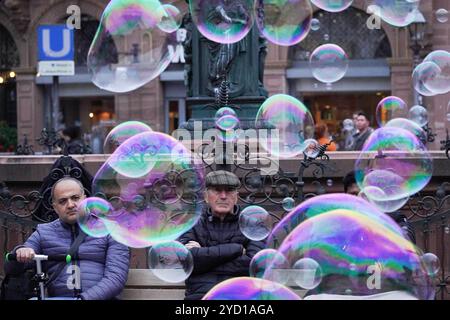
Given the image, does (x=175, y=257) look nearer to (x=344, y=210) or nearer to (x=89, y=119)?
(x=344, y=210)

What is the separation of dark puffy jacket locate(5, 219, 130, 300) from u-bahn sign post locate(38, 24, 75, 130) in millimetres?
8262

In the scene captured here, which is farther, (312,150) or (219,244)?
(312,150)

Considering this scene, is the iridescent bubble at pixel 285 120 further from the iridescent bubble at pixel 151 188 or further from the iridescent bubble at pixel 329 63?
the iridescent bubble at pixel 151 188

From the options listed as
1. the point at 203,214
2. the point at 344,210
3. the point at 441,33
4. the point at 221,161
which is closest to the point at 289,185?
the point at 221,161

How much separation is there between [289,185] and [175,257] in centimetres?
198

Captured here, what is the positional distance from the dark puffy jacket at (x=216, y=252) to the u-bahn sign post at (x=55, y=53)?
849 cm

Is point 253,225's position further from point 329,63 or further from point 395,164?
point 329,63

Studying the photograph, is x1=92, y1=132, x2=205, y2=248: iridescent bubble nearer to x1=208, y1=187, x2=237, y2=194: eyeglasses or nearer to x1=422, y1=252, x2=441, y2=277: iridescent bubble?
x1=208, y1=187, x2=237, y2=194: eyeglasses

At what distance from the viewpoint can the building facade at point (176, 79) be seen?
68.2ft

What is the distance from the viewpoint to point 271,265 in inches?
201

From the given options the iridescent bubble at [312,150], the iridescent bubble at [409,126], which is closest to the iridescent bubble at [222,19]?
the iridescent bubble at [312,150]

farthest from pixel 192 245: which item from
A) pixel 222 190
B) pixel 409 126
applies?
pixel 409 126

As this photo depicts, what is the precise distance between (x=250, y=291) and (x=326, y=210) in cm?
59

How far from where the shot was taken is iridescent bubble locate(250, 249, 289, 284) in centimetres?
507
